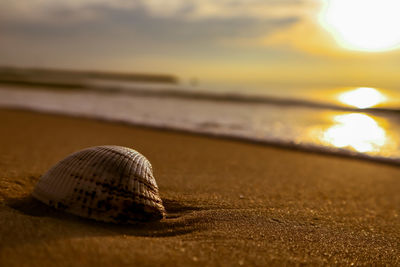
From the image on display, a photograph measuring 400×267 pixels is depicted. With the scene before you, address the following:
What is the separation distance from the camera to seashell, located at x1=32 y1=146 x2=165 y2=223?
203cm

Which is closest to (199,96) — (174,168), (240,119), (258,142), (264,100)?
(264,100)

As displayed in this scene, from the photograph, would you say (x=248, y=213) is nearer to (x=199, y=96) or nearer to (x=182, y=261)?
(x=182, y=261)

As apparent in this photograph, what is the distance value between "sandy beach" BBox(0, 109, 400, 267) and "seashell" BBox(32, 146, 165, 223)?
0.24 ft

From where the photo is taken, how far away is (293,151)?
5.75 meters

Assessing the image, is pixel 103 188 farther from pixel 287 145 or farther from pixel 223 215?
pixel 287 145

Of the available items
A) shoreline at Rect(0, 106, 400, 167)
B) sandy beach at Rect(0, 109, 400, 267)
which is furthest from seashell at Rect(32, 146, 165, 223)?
shoreline at Rect(0, 106, 400, 167)

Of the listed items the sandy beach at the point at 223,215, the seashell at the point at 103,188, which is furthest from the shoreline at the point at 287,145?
the seashell at the point at 103,188

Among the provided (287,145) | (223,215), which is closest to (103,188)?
(223,215)

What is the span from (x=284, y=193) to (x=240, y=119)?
5.86m

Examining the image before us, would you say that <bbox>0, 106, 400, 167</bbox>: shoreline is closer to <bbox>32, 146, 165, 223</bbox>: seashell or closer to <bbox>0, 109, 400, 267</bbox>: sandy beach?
<bbox>0, 109, 400, 267</bbox>: sandy beach

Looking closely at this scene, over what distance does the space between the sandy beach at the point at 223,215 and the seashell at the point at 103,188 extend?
0.24 ft

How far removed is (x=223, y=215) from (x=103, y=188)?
1019mm

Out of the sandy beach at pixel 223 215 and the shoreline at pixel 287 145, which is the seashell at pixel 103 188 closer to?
the sandy beach at pixel 223 215

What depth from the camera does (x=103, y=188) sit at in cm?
204
